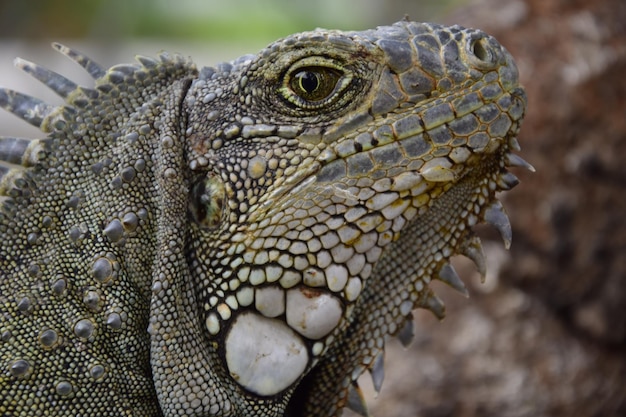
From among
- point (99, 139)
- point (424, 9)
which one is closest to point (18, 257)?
point (99, 139)

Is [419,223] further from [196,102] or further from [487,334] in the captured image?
[487,334]

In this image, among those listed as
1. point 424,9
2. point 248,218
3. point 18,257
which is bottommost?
point 18,257

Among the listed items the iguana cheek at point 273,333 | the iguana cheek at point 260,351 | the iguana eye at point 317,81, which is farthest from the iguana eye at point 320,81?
the iguana cheek at point 260,351

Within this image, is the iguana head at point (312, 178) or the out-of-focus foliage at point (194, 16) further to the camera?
the out-of-focus foliage at point (194, 16)

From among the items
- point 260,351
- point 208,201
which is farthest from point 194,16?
point 260,351

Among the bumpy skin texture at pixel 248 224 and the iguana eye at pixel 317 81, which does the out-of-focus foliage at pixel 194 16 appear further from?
the iguana eye at pixel 317 81

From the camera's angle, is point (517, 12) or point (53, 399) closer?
point (53, 399)

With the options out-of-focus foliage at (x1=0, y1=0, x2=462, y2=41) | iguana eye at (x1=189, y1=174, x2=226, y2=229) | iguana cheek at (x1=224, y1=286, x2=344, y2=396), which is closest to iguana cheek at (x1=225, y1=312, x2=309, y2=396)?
iguana cheek at (x1=224, y1=286, x2=344, y2=396)

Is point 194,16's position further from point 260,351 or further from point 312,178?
point 260,351
